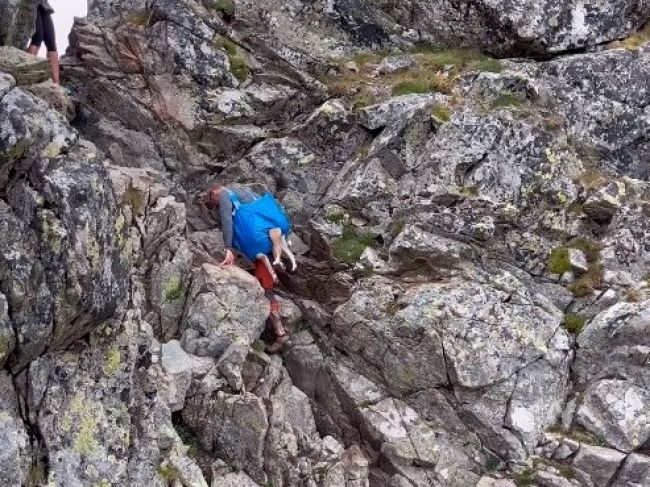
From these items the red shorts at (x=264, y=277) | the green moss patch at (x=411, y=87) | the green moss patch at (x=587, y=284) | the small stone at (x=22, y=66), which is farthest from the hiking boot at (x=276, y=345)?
the green moss patch at (x=411, y=87)

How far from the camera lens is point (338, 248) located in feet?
57.6

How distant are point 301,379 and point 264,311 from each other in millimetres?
1963

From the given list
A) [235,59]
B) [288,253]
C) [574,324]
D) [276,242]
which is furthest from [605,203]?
[235,59]

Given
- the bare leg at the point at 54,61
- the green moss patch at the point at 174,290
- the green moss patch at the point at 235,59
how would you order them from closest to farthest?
the green moss patch at the point at 174,290
the bare leg at the point at 54,61
the green moss patch at the point at 235,59

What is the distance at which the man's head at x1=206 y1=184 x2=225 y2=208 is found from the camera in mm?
17312

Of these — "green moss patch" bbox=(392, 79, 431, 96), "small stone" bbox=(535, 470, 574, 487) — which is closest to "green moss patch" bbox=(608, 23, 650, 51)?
"green moss patch" bbox=(392, 79, 431, 96)

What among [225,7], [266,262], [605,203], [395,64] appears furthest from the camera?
[395,64]

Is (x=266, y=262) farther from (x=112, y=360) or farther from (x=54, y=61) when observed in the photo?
(x=54, y=61)

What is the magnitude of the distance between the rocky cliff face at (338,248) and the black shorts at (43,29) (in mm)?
2065

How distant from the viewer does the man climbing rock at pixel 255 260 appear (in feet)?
54.1

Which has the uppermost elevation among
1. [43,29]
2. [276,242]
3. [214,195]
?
[43,29]

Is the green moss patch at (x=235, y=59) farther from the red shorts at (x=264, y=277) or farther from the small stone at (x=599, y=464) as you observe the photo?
the small stone at (x=599, y=464)

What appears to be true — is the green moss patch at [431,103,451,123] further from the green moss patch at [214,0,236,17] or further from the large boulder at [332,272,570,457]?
the green moss patch at [214,0,236,17]

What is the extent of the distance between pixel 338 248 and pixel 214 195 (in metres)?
3.52
